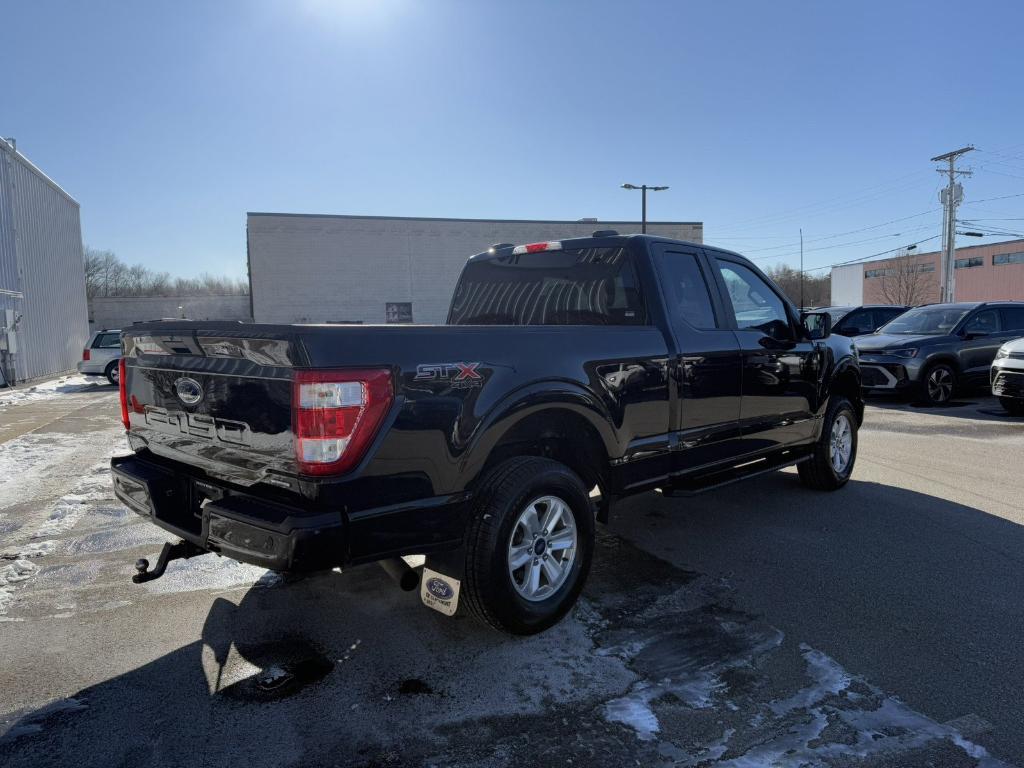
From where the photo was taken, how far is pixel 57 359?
23.0 metres

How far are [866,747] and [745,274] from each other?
3304 mm

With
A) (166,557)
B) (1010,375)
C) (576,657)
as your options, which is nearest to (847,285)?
(1010,375)

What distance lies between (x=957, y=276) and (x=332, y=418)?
241ft

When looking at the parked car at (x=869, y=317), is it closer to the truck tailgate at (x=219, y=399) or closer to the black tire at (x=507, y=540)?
the black tire at (x=507, y=540)

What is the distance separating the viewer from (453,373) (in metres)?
2.77

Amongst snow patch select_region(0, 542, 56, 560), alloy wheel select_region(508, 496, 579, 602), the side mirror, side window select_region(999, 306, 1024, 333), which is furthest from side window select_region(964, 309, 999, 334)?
snow patch select_region(0, 542, 56, 560)

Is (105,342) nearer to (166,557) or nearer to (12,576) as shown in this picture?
(12,576)

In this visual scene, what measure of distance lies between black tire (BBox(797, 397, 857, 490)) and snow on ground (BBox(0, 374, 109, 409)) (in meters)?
14.4

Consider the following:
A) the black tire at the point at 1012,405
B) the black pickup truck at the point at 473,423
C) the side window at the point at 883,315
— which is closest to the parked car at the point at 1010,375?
the black tire at the point at 1012,405

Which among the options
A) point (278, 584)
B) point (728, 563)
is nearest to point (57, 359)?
point (278, 584)

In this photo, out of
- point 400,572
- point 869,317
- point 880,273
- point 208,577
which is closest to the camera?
point 400,572

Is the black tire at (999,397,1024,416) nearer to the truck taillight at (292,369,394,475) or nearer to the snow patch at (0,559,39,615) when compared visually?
the truck taillight at (292,369,394,475)

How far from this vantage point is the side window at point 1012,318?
11953 mm

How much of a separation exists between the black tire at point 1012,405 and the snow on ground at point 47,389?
17.4m
